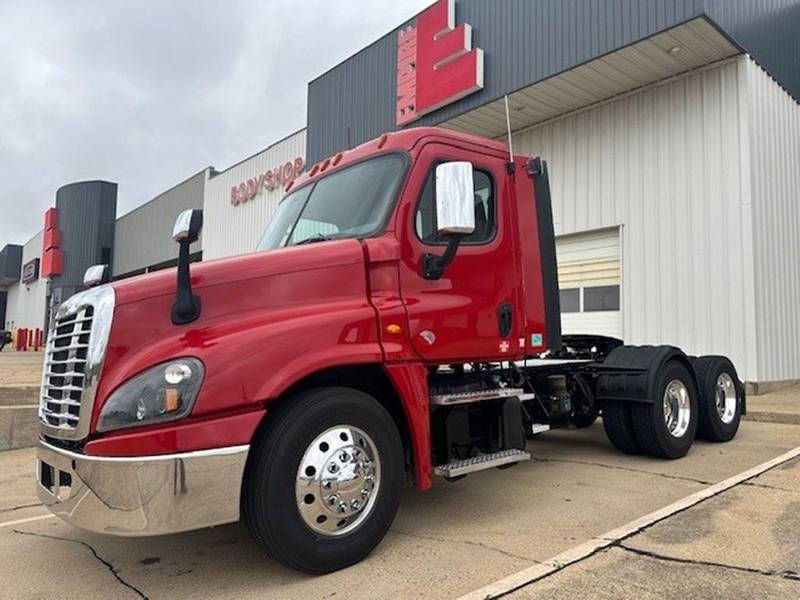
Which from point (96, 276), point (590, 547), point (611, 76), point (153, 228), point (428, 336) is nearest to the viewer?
point (590, 547)

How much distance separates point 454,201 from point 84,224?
4257 centimetres

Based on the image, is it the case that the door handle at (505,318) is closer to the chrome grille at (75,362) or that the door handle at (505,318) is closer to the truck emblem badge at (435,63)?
the chrome grille at (75,362)

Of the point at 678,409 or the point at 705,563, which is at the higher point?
the point at 678,409

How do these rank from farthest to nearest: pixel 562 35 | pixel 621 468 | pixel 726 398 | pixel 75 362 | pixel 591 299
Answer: pixel 591 299 → pixel 562 35 → pixel 726 398 → pixel 621 468 → pixel 75 362

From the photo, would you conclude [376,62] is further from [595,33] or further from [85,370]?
[85,370]

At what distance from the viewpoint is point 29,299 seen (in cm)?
5225

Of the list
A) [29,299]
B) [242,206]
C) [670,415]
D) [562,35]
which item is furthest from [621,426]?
[29,299]

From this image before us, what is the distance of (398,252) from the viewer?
4.14 m

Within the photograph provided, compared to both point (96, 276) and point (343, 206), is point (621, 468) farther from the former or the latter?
point (96, 276)

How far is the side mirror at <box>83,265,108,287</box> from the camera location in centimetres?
468

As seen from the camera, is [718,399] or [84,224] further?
[84,224]

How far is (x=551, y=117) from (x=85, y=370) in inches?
475

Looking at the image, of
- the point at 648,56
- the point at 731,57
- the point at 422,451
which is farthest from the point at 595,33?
the point at 422,451

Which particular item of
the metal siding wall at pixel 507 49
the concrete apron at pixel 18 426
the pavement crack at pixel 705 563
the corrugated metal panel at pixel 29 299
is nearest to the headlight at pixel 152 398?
the pavement crack at pixel 705 563
